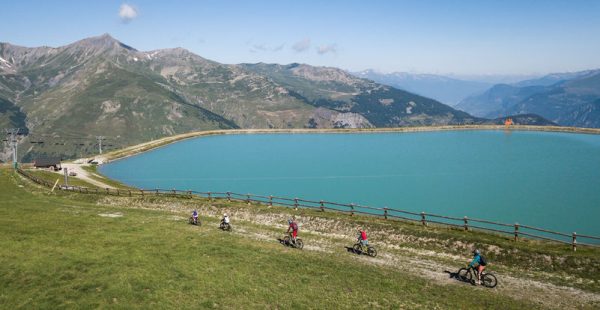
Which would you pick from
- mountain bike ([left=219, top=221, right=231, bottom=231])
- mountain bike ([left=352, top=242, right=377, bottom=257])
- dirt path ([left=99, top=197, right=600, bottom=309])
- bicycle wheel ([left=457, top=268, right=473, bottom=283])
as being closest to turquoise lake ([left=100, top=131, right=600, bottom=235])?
dirt path ([left=99, top=197, right=600, bottom=309])

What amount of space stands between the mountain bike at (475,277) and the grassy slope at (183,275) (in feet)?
4.79

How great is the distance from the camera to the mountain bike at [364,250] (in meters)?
40.6

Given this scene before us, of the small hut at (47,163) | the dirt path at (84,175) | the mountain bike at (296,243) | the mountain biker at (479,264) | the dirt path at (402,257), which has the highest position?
the small hut at (47,163)

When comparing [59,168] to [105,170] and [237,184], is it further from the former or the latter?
[237,184]

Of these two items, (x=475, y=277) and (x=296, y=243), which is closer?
(x=475, y=277)

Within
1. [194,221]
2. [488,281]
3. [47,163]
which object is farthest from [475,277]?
[47,163]

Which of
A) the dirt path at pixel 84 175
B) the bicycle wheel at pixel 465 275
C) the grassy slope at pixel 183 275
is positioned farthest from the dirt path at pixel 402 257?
the dirt path at pixel 84 175

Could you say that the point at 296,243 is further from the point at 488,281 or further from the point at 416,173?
the point at 416,173

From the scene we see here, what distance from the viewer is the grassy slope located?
26984mm

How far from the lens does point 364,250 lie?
135 ft

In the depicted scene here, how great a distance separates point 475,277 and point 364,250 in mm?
10839

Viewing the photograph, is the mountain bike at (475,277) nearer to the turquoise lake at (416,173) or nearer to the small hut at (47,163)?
the turquoise lake at (416,173)

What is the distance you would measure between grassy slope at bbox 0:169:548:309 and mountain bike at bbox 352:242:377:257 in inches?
70.8

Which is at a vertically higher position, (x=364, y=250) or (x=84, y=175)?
(x=84, y=175)
